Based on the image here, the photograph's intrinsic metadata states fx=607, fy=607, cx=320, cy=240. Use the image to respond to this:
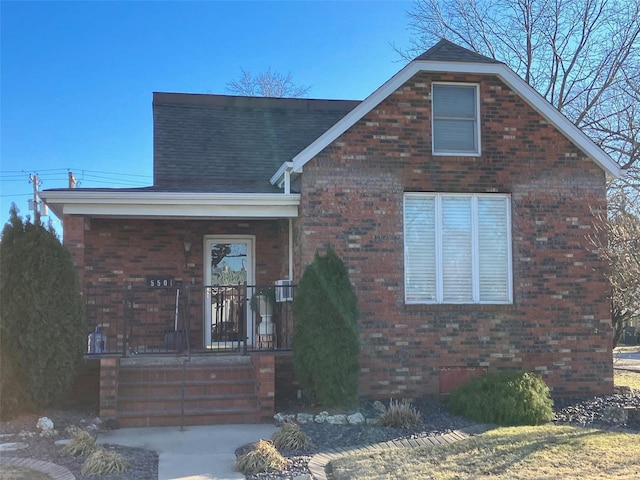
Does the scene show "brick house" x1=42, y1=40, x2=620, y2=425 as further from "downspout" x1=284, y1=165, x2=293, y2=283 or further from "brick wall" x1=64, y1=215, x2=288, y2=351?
"brick wall" x1=64, y1=215, x2=288, y2=351

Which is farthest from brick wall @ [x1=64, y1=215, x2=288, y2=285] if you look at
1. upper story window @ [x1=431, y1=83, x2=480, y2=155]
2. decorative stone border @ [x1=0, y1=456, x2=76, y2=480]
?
decorative stone border @ [x1=0, y1=456, x2=76, y2=480]

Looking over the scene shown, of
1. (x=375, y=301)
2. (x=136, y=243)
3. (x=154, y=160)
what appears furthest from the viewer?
(x=154, y=160)

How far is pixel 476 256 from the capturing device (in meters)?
9.81

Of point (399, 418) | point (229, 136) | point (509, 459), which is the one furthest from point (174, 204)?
point (509, 459)

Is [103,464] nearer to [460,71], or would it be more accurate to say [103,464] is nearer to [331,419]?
[331,419]

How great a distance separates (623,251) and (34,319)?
8199mm

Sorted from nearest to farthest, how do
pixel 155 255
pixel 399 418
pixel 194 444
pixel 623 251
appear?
pixel 194 444 → pixel 399 418 → pixel 623 251 → pixel 155 255

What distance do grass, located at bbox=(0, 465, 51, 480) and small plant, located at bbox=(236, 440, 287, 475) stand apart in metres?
1.82

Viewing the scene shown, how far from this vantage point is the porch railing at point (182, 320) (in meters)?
10.1

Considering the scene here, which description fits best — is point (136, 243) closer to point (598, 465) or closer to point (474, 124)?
point (474, 124)

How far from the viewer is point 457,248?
32.2ft

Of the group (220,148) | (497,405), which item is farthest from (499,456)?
(220,148)

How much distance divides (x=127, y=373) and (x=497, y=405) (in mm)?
5171

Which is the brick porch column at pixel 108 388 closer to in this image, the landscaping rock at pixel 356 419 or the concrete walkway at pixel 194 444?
the concrete walkway at pixel 194 444
